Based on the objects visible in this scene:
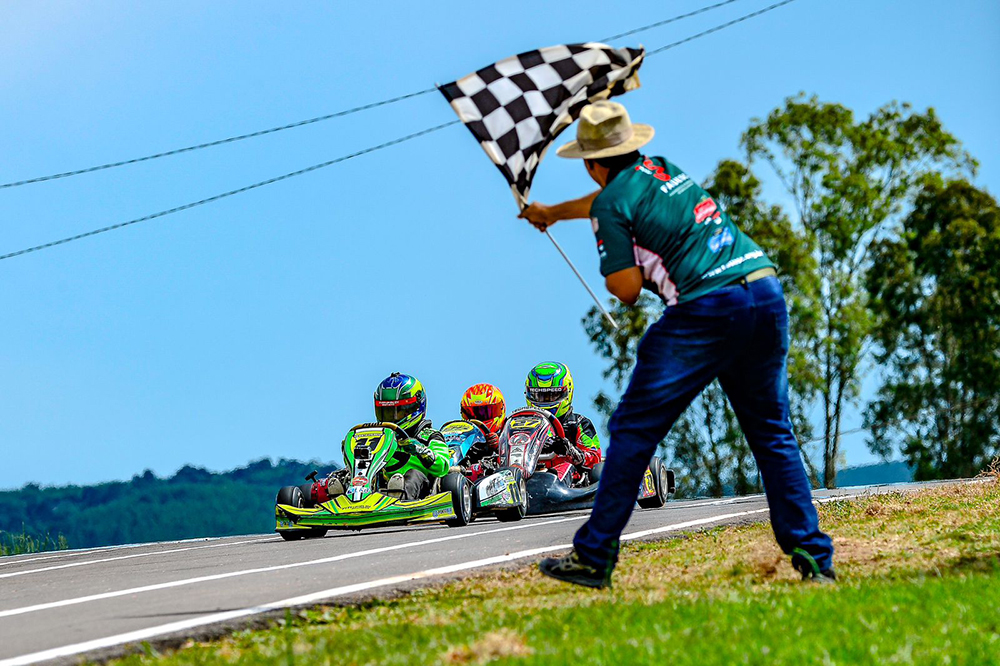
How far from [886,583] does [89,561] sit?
26.3 feet

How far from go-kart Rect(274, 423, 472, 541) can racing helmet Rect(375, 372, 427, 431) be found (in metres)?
0.68

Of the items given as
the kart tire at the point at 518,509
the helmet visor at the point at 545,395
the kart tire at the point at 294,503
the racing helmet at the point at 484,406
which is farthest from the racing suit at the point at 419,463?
the racing helmet at the point at 484,406

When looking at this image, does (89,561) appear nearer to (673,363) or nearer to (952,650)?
(673,363)

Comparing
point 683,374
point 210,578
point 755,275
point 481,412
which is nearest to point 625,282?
point 683,374

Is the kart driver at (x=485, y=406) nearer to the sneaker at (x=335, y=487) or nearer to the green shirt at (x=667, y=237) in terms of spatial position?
the sneaker at (x=335, y=487)

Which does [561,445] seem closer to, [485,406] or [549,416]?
[549,416]

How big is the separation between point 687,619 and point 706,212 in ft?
5.84

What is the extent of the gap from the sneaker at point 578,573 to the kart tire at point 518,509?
8.31 meters

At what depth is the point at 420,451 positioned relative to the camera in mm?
13242

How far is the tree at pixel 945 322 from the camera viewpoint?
37.8 meters

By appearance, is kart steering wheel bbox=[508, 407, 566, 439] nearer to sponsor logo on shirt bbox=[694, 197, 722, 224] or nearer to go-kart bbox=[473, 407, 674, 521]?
go-kart bbox=[473, 407, 674, 521]

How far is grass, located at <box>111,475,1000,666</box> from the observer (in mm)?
3529

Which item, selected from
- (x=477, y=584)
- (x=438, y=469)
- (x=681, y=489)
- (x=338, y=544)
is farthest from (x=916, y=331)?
(x=477, y=584)

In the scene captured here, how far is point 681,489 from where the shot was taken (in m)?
38.4
